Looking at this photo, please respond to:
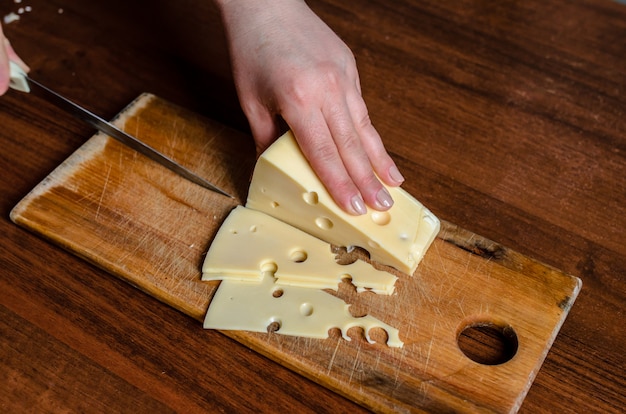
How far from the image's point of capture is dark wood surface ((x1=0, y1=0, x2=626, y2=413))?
1.20 meters

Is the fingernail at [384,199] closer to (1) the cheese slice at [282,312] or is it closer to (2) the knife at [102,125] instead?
Answer: (1) the cheese slice at [282,312]

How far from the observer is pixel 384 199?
1.28 metres

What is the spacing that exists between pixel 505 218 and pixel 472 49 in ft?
1.94

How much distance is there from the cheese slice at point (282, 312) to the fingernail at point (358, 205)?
0.55 feet

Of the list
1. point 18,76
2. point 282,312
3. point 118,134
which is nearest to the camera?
point 282,312

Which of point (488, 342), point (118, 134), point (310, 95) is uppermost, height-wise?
point (310, 95)

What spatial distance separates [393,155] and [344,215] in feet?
1.14

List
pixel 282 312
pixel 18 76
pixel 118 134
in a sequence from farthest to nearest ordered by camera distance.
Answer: pixel 118 134 → pixel 18 76 → pixel 282 312

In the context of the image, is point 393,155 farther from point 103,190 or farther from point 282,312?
point 103,190

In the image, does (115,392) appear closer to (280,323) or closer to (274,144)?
(280,323)

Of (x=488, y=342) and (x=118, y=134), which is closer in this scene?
(x=488, y=342)

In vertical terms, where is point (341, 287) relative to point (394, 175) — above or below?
below

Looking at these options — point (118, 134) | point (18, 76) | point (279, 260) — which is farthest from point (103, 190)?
point (279, 260)

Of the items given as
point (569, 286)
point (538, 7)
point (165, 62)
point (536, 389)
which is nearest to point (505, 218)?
point (569, 286)
